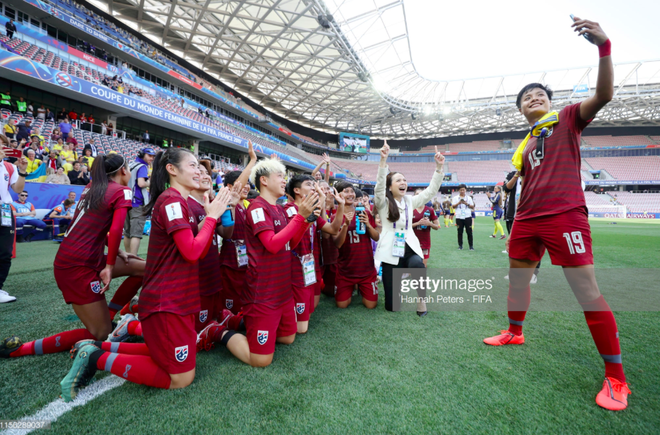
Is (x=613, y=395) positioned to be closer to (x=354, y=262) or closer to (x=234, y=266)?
(x=354, y=262)

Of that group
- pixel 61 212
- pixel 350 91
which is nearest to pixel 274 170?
pixel 61 212

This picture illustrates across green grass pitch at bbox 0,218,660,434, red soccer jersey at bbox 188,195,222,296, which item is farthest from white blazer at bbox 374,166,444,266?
red soccer jersey at bbox 188,195,222,296

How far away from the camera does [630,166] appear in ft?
133

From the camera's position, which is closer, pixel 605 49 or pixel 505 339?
pixel 605 49

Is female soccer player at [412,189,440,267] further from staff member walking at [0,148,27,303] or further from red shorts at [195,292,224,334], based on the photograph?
staff member walking at [0,148,27,303]

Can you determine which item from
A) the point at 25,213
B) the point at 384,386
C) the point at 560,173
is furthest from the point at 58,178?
the point at 560,173

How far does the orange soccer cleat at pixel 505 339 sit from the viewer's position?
246 cm

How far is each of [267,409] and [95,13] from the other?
2909cm

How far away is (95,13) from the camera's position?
2000 cm

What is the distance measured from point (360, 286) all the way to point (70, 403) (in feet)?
9.04

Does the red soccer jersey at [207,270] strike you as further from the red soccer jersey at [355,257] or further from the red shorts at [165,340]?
the red soccer jersey at [355,257]

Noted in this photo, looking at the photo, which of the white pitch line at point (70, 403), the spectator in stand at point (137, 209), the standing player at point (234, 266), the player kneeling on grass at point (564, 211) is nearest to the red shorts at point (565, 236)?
the player kneeling on grass at point (564, 211)

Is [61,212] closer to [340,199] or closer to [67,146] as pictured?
[67,146]

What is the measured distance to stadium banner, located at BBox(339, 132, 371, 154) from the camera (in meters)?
44.0
